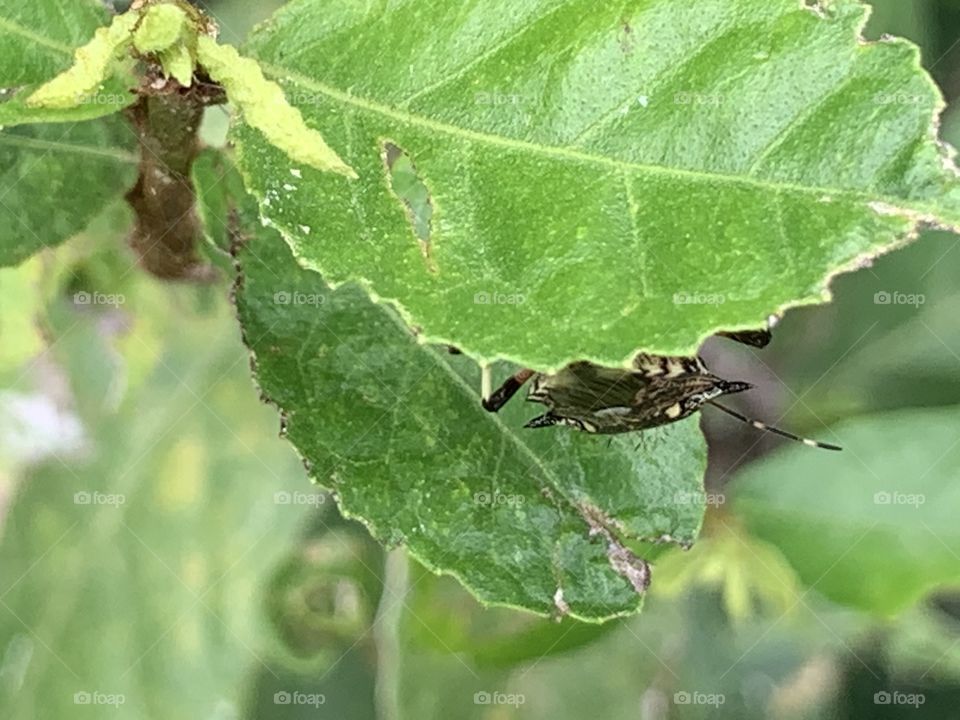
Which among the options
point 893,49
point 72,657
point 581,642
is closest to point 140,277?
point 72,657

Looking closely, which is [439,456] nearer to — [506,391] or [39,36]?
[506,391]

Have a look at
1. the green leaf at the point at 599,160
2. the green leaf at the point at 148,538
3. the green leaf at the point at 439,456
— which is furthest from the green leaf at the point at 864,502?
the green leaf at the point at 599,160

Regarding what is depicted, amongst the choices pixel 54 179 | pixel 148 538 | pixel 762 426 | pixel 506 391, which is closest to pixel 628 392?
pixel 506 391

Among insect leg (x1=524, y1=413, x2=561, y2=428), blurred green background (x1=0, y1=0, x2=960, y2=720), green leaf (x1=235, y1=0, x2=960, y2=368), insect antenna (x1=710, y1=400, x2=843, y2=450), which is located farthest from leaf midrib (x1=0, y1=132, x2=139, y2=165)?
insect antenna (x1=710, y1=400, x2=843, y2=450)

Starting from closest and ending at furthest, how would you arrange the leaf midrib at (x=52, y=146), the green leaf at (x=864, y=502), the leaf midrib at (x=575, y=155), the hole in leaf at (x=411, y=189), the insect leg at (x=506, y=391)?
the leaf midrib at (x=575, y=155) → the hole in leaf at (x=411, y=189) → the insect leg at (x=506, y=391) → the leaf midrib at (x=52, y=146) → the green leaf at (x=864, y=502)

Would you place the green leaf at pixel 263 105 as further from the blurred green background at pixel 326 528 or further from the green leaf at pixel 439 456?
the blurred green background at pixel 326 528
